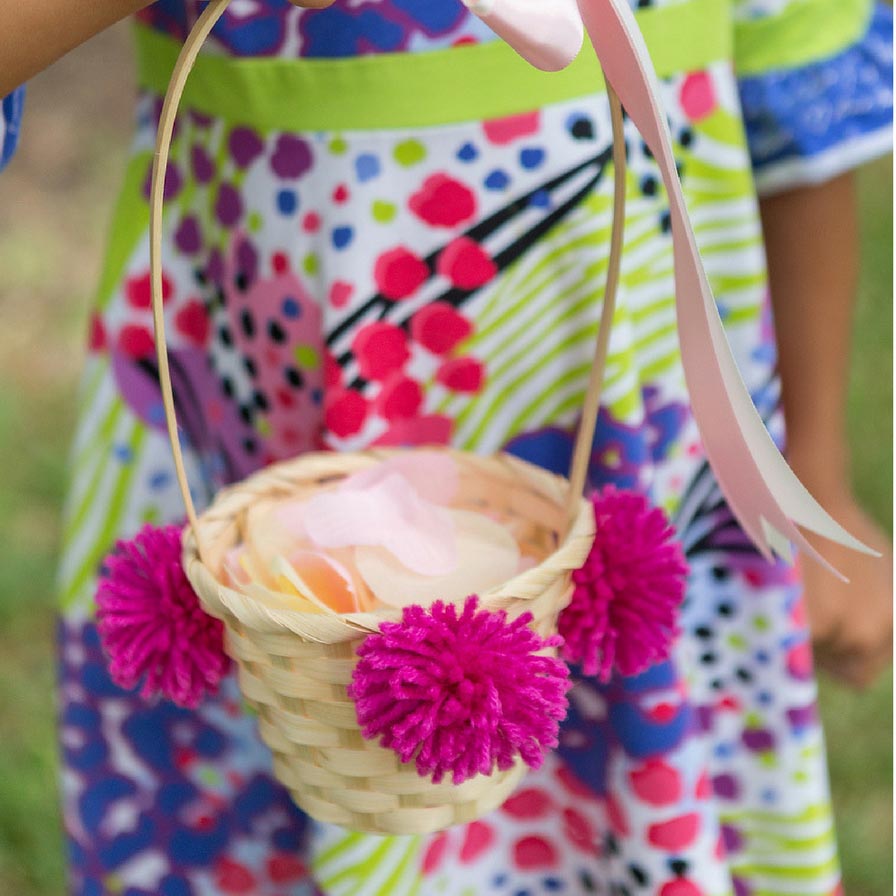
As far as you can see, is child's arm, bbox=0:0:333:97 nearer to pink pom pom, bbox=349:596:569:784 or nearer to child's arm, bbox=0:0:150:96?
child's arm, bbox=0:0:150:96

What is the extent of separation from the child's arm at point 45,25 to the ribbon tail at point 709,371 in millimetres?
207

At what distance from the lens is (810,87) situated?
0.82 meters

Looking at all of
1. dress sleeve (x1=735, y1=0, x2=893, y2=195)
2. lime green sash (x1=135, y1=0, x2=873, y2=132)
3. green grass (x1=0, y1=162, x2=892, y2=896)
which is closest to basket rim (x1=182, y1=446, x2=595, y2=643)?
lime green sash (x1=135, y1=0, x2=873, y2=132)

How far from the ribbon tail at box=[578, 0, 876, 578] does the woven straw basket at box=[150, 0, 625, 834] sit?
5 cm

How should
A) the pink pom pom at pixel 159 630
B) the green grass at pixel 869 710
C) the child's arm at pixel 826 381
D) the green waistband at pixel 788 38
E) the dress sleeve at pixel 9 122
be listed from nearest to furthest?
the pink pom pom at pixel 159 630
the dress sleeve at pixel 9 122
the green waistband at pixel 788 38
the child's arm at pixel 826 381
the green grass at pixel 869 710

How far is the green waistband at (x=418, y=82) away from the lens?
680 millimetres

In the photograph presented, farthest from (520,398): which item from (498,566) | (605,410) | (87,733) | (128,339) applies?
(87,733)

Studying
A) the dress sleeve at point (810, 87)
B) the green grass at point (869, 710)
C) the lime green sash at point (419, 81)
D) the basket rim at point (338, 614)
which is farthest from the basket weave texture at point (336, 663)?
the green grass at point (869, 710)

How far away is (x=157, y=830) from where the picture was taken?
89 centimetres

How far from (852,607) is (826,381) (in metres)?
0.19

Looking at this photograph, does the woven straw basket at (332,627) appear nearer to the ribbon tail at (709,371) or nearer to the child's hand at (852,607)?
the ribbon tail at (709,371)

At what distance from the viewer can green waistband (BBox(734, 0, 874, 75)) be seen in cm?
80

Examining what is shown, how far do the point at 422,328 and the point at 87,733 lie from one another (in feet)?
1.31

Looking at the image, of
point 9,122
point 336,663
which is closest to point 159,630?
point 336,663
